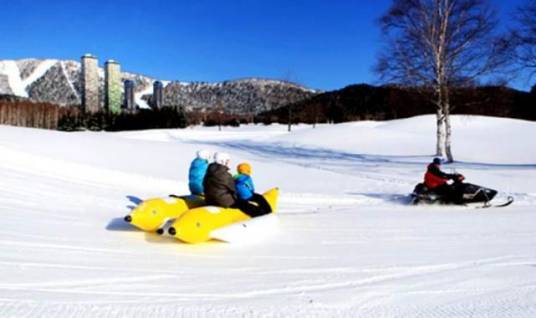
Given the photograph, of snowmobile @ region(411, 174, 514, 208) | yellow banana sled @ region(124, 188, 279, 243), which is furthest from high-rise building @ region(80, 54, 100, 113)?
yellow banana sled @ region(124, 188, 279, 243)

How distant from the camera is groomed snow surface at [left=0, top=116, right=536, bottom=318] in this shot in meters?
→ 4.00

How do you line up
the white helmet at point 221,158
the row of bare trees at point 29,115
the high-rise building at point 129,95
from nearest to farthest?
the white helmet at point 221,158 → the row of bare trees at point 29,115 → the high-rise building at point 129,95

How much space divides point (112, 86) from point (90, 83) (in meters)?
6.05

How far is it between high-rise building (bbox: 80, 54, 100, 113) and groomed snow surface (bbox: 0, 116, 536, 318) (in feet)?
347

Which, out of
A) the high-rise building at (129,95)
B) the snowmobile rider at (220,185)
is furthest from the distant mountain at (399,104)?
the high-rise building at (129,95)

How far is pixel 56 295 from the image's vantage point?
4.07 meters

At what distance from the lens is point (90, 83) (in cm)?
11512

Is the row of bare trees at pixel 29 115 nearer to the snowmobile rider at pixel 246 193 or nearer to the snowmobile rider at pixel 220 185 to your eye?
the snowmobile rider at pixel 246 193

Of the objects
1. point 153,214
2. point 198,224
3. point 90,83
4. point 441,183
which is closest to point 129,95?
point 90,83

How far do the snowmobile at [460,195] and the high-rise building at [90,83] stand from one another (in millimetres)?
108713

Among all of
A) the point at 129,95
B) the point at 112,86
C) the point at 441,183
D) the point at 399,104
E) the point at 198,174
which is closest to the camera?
the point at 198,174

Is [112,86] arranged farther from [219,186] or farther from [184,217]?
[184,217]

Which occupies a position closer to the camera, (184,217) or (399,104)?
(184,217)

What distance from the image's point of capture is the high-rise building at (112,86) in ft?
365
